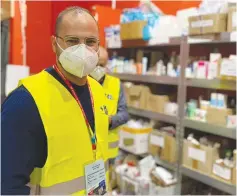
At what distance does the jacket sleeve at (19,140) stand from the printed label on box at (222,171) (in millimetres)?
1754

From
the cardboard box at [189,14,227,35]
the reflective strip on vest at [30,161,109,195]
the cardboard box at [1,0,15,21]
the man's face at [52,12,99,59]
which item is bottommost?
the reflective strip on vest at [30,161,109,195]

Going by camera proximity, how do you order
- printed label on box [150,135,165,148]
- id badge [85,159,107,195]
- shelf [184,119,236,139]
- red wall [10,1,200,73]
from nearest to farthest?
id badge [85,159,107,195]
shelf [184,119,236,139]
printed label on box [150,135,165,148]
red wall [10,1,200,73]

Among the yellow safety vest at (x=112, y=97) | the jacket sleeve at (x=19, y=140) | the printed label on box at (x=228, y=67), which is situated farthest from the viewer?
the yellow safety vest at (x=112, y=97)

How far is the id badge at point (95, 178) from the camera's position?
1253 mm

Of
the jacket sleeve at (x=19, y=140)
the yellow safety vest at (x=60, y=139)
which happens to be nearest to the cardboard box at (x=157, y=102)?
the yellow safety vest at (x=60, y=139)

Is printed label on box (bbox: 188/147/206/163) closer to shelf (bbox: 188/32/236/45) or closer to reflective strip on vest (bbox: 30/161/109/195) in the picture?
shelf (bbox: 188/32/236/45)

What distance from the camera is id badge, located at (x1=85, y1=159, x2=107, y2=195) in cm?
125

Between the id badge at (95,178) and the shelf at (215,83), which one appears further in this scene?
the shelf at (215,83)

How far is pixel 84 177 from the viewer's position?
124 centimetres

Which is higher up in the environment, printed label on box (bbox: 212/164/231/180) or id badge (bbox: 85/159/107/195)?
id badge (bbox: 85/159/107/195)

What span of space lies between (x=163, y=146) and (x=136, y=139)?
328 millimetres

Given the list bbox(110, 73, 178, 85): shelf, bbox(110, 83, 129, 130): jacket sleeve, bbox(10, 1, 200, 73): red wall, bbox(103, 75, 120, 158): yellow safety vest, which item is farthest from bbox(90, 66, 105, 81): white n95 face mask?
bbox(10, 1, 200, 73): red wall

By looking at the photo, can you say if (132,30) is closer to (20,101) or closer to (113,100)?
(113,100)

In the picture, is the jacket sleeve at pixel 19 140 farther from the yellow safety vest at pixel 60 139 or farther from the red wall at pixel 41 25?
the red wall at pixel 41 25
